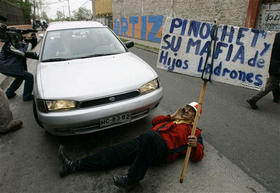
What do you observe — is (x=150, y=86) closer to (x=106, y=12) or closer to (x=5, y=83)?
(x=5, y=83)

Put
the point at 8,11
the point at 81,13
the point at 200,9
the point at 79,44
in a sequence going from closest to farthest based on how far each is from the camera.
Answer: the point at 79,44, the point at 200,9, the point at 8,11, the point at 81,13

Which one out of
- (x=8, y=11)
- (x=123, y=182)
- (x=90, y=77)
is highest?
(x=8, y=11)

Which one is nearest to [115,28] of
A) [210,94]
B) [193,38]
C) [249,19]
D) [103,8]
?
[103,8]

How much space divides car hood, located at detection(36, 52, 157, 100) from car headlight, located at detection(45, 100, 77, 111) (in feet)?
0.17

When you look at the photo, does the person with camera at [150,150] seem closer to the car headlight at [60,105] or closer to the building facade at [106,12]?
the car headlight at [60,105]

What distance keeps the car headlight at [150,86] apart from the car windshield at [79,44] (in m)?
1.13

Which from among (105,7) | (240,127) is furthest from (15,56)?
(105,7)

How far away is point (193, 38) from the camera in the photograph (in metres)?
2.23

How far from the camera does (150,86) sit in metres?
2.79

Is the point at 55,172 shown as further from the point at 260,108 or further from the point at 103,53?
the point at 260,108

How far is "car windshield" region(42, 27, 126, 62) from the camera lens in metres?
3.33

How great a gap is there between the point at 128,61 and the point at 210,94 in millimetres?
2460

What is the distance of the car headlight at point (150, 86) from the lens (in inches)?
106

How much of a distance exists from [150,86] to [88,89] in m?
0.88
